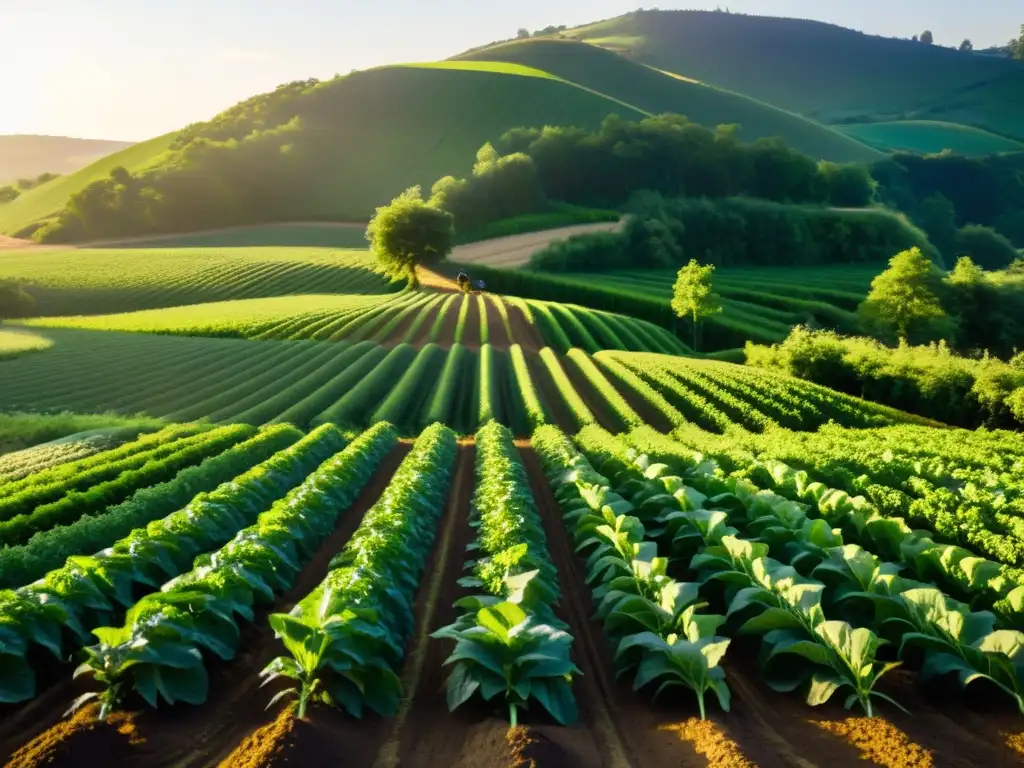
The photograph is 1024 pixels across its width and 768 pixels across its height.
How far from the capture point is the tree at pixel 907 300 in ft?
176

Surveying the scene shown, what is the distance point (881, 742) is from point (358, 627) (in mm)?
4955

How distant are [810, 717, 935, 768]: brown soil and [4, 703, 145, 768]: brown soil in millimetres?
6417

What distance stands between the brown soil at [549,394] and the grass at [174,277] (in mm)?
28523

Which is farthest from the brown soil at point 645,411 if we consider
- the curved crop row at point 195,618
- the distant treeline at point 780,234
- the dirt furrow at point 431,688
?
the distant treeline at point 780,234

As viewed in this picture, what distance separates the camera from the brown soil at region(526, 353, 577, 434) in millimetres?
31188

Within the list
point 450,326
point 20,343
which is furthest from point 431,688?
point 20,343

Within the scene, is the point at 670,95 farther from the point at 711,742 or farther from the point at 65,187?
the point at 711,742

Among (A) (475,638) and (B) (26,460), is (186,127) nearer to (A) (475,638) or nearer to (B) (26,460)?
(B) (26,460)

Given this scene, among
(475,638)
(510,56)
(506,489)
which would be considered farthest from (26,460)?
(510,56)

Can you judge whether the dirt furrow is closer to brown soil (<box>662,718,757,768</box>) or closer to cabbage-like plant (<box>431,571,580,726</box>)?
cabbage-like plant (<box>431,571,580,726</box>)

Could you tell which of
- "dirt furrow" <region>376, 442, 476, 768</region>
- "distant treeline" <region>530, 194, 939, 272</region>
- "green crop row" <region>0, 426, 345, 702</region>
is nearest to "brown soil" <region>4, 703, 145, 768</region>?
"green crop row" <region>0, 426, 345, 702</region>

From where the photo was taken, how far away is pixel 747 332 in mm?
59250

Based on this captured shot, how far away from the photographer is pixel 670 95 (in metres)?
150

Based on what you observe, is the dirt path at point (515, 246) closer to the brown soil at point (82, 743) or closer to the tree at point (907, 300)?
the tree at point (907, 300)
